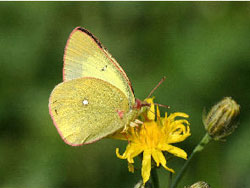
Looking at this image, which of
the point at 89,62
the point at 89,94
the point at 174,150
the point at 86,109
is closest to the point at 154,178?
the point at 174,150

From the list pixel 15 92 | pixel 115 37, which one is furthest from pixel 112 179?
pixel 115 37

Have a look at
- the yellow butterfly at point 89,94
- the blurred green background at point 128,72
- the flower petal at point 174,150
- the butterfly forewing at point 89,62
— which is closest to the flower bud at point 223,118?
the flower petal at point 174,150

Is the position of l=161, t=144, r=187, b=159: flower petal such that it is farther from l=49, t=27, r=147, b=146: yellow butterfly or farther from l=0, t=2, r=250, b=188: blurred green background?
l=0, t=2, r=250, b=188: blurred green background

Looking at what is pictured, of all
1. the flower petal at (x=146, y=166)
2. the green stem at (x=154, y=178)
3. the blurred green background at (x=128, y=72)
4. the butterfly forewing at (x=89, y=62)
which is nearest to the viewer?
the flower petal at (x=146, y=166)

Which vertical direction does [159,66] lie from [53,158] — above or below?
above

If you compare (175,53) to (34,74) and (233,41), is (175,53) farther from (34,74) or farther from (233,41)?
(34,74)

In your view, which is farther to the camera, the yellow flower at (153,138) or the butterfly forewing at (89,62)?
the butterfly forewing at (89,62)

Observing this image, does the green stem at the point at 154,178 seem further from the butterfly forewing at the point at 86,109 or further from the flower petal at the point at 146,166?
the butterfly forewing at the point at 86,109

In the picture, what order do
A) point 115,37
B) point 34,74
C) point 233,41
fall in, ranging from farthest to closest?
point 115,37
point 34,74
point 233,41
